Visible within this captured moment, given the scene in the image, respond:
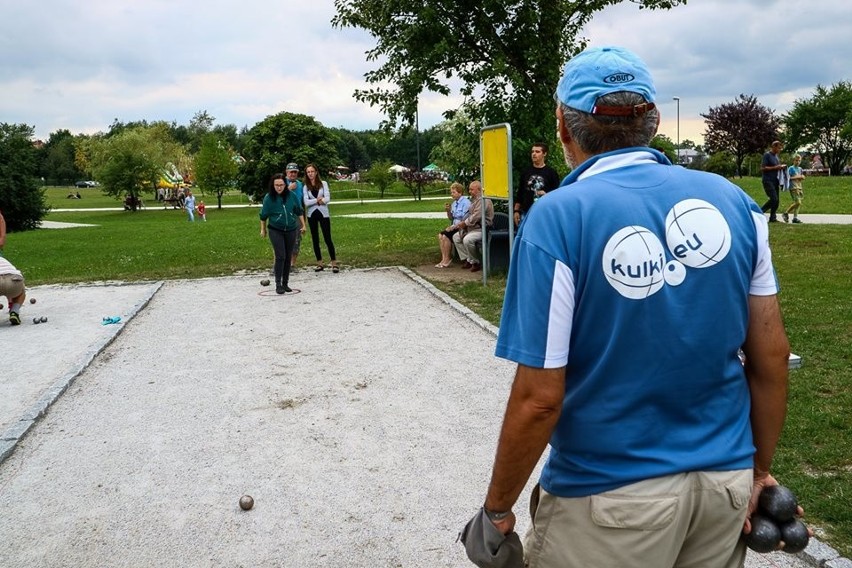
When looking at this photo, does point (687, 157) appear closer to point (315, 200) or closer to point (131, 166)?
point (131, 166)

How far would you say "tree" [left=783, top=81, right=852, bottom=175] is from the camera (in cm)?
4878

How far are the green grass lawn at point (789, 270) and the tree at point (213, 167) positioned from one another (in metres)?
23.9

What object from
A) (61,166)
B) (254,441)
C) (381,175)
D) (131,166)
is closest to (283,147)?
(381,175)

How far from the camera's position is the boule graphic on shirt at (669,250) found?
1620mm

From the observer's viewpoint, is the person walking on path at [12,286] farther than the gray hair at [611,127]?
Yes

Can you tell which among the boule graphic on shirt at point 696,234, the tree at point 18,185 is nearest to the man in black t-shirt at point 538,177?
the boule graphic on shirt at point 696,234

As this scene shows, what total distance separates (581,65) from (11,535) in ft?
12.9

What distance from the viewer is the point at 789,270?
1116 cm

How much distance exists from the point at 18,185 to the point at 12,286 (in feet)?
99.1

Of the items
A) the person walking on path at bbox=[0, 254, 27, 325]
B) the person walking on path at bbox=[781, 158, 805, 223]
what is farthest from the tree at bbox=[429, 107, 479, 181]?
the person walking on path at bbox=[781, 158, 805, 223]

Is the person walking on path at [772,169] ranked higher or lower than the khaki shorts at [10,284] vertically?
higher

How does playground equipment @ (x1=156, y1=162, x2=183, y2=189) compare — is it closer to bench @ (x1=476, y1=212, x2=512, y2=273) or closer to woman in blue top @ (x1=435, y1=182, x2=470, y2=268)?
woman in blue top @ (x1=435, y1=182, x2=470, y2=268)

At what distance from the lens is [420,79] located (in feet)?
43.2

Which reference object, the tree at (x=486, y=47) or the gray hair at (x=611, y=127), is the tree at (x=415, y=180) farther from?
the gray hair at (x=611, y=127)
